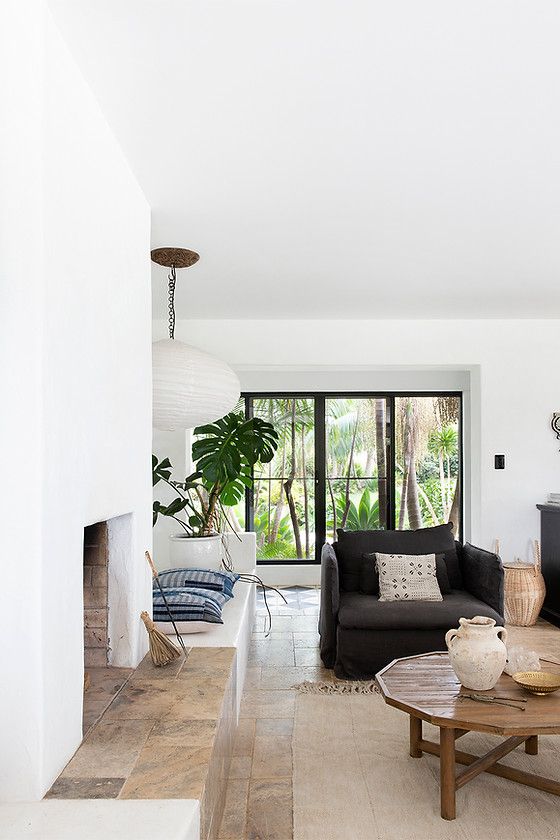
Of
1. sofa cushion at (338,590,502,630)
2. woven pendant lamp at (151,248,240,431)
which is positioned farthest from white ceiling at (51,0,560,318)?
sofa cushion at (338,590,502,630)

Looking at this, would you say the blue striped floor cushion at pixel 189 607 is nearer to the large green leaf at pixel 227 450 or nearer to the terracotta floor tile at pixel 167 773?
the large green leaf at pixel 227 450

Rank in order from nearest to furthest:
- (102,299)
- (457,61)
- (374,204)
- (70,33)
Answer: (70,33), (457,61), (102,299), (374,204)

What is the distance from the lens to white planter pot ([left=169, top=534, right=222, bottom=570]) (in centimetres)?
485

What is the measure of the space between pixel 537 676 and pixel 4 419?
7.70 ft

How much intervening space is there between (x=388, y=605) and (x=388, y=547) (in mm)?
642

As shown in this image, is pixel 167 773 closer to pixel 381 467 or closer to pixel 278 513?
pixel 278 513

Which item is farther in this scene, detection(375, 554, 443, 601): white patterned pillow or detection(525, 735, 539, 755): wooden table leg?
detection(375, 554, 443, 601): white patterned pillow

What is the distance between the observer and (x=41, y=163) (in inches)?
74.1

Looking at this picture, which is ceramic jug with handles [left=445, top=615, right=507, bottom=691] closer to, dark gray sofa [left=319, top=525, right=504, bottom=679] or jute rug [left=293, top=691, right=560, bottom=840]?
jute rug [left=293, top=691, right=560, bottom=840]

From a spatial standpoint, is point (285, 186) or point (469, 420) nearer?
point (285, 186)

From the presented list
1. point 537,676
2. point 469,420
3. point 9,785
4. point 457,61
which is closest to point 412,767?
point 537,676

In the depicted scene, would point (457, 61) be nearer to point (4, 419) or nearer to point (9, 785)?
point (4, 419)

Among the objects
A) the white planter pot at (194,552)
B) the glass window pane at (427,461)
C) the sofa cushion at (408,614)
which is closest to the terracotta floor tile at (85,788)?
the sofa cushion at (408,614)

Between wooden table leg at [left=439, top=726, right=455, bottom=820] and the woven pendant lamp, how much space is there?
74.0 inches
